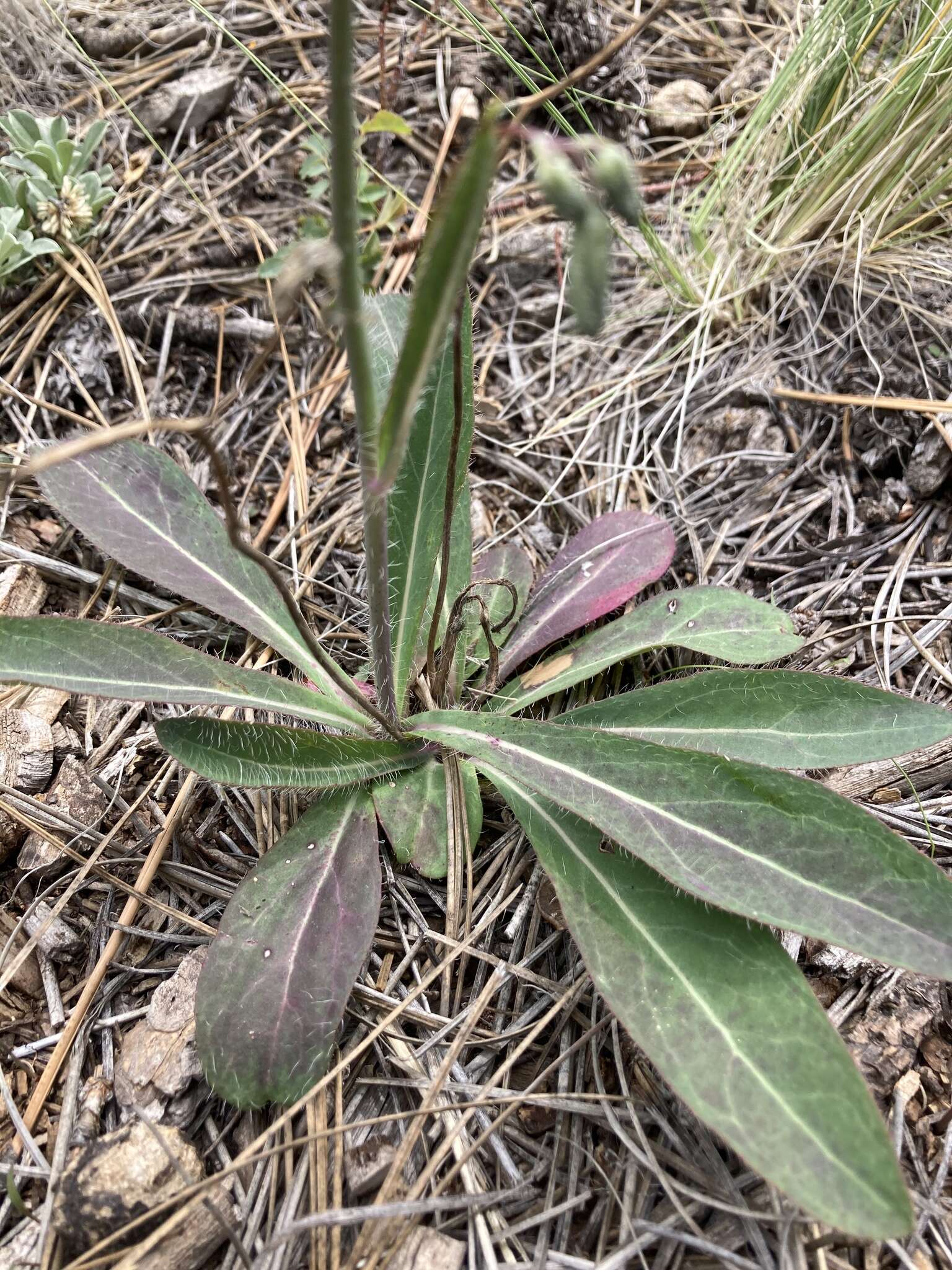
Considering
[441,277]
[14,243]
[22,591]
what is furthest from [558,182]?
[14,243]

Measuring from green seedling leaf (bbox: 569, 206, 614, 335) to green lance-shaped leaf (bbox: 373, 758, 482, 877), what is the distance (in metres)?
1.02

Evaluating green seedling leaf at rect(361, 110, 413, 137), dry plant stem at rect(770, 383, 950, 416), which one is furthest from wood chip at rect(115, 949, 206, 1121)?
green seedling leaf at rect(361, 110, 413, 137)

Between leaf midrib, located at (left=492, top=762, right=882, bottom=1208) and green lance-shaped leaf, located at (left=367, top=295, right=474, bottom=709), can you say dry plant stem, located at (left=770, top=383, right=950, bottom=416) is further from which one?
leaf midrib, located at (left=492, top=762, right=882, bottom=1208)

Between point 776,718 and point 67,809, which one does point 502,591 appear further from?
point 67,809

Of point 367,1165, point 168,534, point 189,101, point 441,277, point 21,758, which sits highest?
point 441,277

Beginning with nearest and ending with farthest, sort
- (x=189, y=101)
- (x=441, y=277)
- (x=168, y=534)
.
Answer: (x=441, y=277)
(x=168, y=534)
(x=189, y=101)

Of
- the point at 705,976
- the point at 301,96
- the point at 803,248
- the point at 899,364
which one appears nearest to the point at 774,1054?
the point at 705,976

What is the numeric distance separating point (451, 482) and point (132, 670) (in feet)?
2.24

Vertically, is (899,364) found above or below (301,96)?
below

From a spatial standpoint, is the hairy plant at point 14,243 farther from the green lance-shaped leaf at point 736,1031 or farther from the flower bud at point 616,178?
the green lance-shaped leaf at point 736,1031

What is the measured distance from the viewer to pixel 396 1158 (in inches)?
54.2

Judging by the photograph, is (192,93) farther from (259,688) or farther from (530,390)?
(259,688)

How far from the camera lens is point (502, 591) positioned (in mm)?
2066

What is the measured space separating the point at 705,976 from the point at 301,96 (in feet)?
9.58
